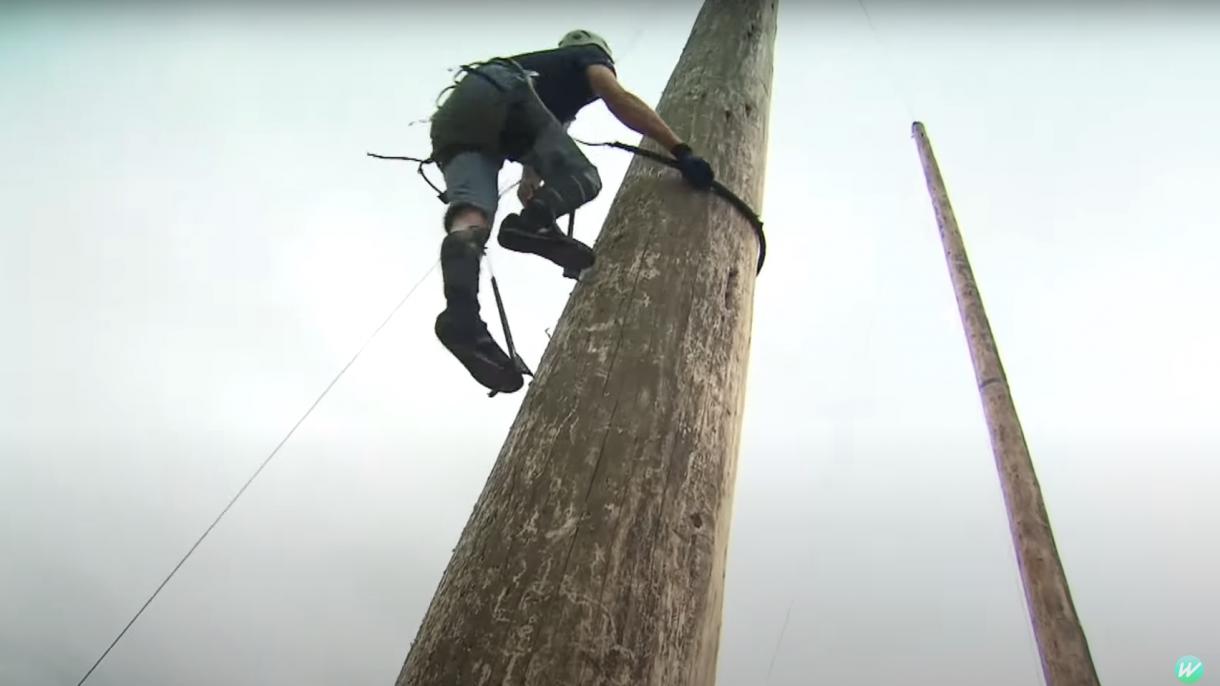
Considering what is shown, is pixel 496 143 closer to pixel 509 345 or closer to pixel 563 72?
pixel 563 72

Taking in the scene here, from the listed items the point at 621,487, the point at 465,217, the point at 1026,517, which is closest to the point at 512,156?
the point at 465,217

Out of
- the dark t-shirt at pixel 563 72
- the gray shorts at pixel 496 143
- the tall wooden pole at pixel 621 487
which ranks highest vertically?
the dark t-shirt at pixel 563 72

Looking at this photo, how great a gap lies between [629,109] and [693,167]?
30cm

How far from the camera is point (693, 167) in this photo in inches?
59.3

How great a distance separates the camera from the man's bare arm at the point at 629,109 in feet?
5.20

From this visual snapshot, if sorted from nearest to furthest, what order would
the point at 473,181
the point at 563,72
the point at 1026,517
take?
the point at 473,181, the point at 563,72, the point at 1026,517

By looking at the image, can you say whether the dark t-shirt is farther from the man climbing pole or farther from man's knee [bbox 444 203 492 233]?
man's knee [bbox 444 203 492 233]

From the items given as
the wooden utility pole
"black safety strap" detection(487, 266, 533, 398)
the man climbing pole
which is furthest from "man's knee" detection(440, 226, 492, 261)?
the wooden utility pole

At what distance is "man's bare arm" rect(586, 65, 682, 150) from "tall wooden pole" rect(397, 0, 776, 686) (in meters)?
0.15

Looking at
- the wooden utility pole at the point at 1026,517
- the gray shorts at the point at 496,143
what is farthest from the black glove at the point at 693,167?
the wooden utility pole at the point at 1026,517

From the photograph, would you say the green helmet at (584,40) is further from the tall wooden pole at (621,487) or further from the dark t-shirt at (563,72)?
the tall wooden pole at (621,487)

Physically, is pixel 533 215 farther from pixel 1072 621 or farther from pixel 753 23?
Answer: pixel 1072 621

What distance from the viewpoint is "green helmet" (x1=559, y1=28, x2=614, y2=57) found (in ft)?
6.47

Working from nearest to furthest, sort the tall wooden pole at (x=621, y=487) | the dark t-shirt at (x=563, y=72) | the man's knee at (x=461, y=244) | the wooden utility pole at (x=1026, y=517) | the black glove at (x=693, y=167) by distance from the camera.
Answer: the tall wooden pole at (x=621, y=487)
the black glove at (x=693, y=167)
the man's knee at (x=461, y=244)
the dark t-shirt at (x=563, y=72)
the wooden utility pole at (x=1026, y=517)
